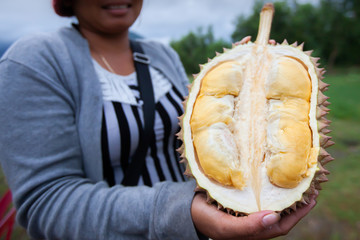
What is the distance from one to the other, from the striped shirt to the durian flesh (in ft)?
1.25

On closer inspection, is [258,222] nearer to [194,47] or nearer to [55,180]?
[55,180]

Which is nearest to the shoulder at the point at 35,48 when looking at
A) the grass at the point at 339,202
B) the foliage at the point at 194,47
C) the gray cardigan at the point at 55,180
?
the gray cardigan at the point at 55,180

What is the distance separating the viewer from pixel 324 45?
86.9 feet

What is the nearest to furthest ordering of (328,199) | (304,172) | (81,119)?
(304,172) → (81,119) → (328,199)

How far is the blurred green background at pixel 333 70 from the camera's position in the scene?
111 inches

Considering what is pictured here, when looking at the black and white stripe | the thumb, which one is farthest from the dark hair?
the thumb

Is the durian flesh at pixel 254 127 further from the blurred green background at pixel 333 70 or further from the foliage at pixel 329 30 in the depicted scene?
the foliage at pixel 329 30

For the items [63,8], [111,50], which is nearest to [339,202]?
[111,50]

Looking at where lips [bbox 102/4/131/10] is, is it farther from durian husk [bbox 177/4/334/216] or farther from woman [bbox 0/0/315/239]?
durian husk [bbox 177/4/334/216]

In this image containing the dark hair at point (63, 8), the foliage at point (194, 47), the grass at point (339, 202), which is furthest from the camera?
the foliage at point (194, 47)

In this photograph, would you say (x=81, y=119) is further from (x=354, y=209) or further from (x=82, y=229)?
(x=354, y=209)

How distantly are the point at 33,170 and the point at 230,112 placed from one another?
0.85 metres

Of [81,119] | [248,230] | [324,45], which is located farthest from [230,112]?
[324,45]

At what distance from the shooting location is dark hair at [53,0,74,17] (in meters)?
1.38
